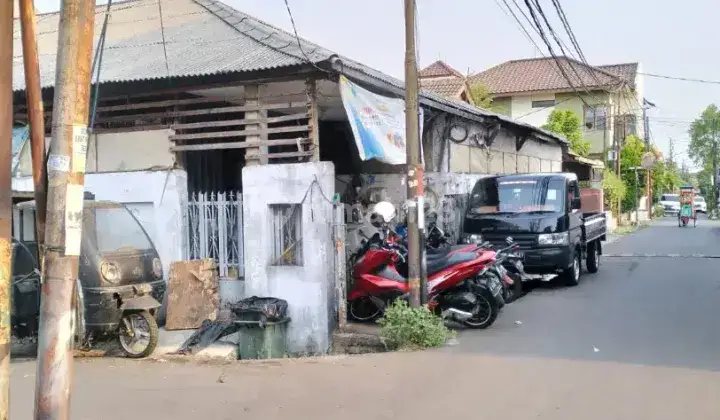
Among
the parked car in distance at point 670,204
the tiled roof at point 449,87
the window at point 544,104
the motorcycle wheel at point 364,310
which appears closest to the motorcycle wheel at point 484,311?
the motorcycle wheel at point 364,310

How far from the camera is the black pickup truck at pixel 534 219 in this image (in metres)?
11.6

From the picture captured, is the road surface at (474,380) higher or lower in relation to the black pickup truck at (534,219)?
lower

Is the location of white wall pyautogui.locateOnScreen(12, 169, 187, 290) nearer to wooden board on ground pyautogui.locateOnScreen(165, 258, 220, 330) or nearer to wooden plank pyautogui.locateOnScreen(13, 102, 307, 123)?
wooden board on ground pyautogui.locateOnScreen(165, 258, 220, 330)

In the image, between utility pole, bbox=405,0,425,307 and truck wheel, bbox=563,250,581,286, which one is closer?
utility pole, bbox=405,0,425,307

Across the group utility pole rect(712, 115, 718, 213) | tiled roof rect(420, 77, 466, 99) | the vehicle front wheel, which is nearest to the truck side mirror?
the vehicle front wheel

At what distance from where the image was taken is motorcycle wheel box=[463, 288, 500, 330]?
8703 millimetres

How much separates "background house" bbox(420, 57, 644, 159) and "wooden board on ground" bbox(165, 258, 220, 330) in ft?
83.7

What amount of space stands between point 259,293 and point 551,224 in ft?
17.5

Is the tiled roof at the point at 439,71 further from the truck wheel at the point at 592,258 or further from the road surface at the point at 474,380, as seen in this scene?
the road surface at the point at 474,380

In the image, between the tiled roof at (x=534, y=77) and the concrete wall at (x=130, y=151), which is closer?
the concrete wall at (x=130, y=151)

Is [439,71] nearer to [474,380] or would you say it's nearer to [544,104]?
[544,104]

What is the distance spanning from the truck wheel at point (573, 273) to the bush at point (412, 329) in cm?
509

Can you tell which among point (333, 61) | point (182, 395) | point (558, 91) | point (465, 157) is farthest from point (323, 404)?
point (558, 91)

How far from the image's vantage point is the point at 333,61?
828 cm
